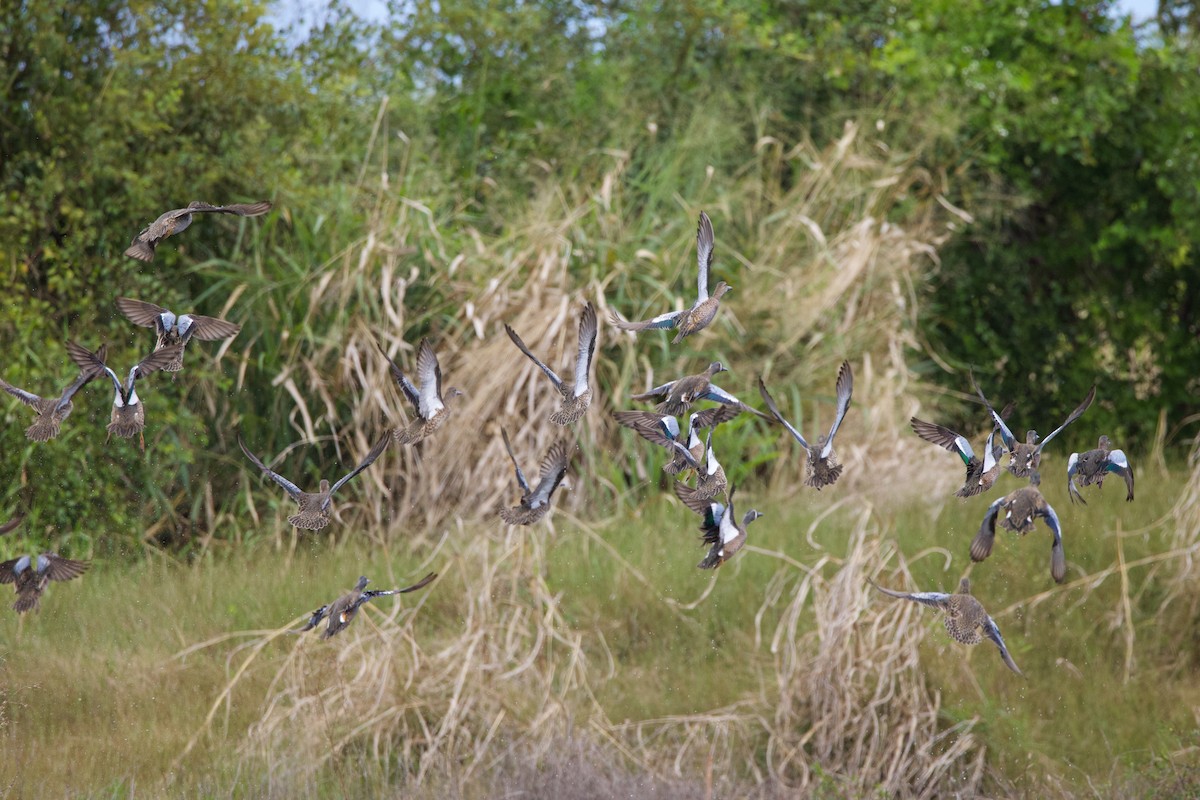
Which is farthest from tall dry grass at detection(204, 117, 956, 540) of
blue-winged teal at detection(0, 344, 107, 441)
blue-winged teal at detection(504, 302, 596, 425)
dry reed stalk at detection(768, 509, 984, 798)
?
blue-winged teal at detection(504, 302, 596, 425)

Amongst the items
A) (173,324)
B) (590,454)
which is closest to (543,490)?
(173,324)

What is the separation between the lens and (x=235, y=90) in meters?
6.30

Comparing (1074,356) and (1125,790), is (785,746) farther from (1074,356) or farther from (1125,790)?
(1074,356)

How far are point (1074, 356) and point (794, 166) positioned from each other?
227 centimetres

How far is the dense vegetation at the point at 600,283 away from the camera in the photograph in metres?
4.89

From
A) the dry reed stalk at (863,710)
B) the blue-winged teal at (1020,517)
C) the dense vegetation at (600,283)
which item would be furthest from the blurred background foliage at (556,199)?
the blue-winged teal at (1020,517)

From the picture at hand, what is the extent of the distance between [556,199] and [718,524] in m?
4.01

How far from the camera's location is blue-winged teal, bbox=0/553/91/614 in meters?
3.67

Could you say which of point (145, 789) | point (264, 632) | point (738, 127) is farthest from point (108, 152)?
point (738, 127)

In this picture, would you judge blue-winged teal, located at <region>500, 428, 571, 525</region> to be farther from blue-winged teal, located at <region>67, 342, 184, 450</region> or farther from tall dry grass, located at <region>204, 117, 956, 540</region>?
tall dry grass, located at <region>204, 117, 956, 540</region>

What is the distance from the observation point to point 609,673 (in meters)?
5.05

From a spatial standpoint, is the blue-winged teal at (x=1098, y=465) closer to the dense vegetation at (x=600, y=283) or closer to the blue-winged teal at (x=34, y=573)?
the dense vegetation at (x=600, y=283)

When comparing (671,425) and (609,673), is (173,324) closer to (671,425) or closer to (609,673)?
(671,425)

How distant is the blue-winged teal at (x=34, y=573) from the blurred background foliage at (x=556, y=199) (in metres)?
1.80
